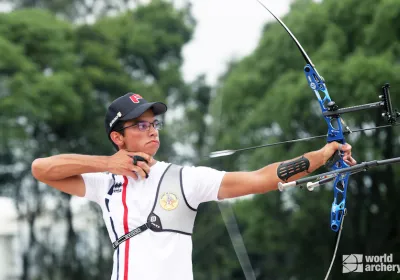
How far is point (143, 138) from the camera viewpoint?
1.97 m

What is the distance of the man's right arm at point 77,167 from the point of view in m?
1.88

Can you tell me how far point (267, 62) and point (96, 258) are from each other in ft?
8.90

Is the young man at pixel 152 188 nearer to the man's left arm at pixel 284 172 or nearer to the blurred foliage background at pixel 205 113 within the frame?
the man's left arm at pixel 284 172

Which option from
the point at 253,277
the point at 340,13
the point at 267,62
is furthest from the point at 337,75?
the point at 253,277

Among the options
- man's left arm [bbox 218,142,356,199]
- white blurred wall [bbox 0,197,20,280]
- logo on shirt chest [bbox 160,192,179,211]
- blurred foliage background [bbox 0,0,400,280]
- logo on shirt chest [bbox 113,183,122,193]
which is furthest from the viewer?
white blurred wall [bbox 0,197,20,280]

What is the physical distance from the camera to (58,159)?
2.02 m

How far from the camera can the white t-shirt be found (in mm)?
1808

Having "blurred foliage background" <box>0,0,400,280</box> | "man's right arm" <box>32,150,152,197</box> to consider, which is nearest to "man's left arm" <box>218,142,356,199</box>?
"man's right arm" <box>32,150,152,197</box>

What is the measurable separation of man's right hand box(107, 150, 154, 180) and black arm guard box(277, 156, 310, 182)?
381 mm

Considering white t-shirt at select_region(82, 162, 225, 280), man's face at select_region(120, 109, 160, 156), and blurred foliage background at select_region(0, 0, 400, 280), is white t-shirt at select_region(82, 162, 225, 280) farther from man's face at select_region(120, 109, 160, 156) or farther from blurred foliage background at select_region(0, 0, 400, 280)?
blurred foliage background at select_region(0, 0, 400, 280)

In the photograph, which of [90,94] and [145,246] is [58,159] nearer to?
[145,246]

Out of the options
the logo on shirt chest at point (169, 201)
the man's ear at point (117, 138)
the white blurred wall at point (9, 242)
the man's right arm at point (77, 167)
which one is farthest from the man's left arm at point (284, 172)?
the white blurred wall at point (9, 242)

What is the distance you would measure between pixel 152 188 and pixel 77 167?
0.26 m

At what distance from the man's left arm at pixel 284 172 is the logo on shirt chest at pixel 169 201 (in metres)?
0.17
